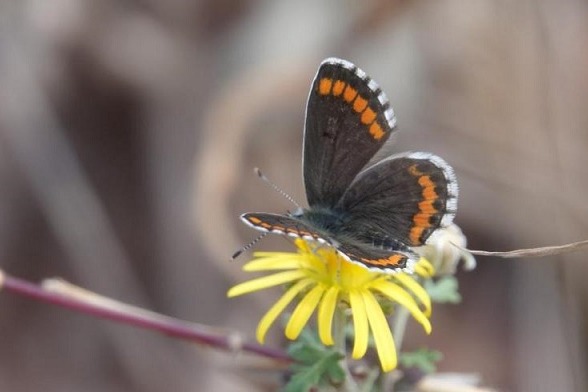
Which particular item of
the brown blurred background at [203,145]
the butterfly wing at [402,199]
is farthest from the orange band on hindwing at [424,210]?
the brown blurred background at [203,145]

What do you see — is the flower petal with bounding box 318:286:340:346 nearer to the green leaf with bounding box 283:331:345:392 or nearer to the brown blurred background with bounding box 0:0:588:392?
the green leaf with bounding box 283:331:345:392

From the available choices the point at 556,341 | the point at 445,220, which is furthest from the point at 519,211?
the point at 445,220

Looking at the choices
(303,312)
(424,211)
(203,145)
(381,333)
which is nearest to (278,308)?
(303,312)

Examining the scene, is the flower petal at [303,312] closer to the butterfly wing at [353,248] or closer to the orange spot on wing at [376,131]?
the butterfly wing at [353,248]

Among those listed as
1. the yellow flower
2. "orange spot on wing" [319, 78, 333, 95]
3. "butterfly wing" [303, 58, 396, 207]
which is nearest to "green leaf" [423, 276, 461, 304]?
the yellow flower

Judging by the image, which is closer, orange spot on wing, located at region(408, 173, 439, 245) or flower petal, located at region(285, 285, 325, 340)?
flower petal, located at region(285, 285, 325, 340)

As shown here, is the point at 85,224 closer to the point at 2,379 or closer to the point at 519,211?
the point at 2,379
